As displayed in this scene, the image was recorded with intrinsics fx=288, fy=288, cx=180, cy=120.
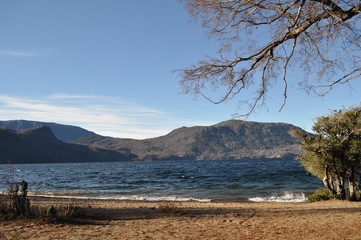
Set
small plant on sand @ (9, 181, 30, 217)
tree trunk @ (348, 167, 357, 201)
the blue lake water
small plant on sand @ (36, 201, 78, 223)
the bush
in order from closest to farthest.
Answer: small plant on sand @ (36, 201, 78, 223) < small plant on sand @ (9, 181, 30, 217) < tree trunk @ (348, 167, 357, 201) < the bush < the blue lake water

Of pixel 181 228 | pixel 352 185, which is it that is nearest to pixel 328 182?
pixel 352 185

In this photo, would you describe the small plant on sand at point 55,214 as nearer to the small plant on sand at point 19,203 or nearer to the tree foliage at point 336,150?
the small plant on sand at point 19,203

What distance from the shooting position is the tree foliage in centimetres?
1202

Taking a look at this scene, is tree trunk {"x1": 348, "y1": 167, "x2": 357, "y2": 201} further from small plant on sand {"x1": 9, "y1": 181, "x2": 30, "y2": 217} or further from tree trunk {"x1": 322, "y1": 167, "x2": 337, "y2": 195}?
small plant on sand {"x1": 9, "y1": 181, "x2": 30, "y2": 217}

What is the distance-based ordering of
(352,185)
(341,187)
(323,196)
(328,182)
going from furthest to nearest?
(323,196) < (328,182) < (341,187) < (352,185)

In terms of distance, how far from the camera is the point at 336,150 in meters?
12.6

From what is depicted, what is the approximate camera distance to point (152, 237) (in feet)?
20.8

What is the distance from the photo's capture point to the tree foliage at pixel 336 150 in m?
12.0

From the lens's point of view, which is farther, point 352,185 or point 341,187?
point 341,187

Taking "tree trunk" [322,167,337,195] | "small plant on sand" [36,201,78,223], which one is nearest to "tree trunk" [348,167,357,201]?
"tree trunk" [322,167,337,195]

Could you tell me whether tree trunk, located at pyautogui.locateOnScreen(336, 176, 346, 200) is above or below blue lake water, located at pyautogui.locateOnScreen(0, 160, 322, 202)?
above

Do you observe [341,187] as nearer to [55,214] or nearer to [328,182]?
[328,182]

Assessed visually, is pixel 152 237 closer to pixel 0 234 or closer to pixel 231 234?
pixel 231 234

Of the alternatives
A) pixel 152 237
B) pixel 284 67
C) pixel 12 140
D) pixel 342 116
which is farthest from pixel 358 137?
pixel 12 140
